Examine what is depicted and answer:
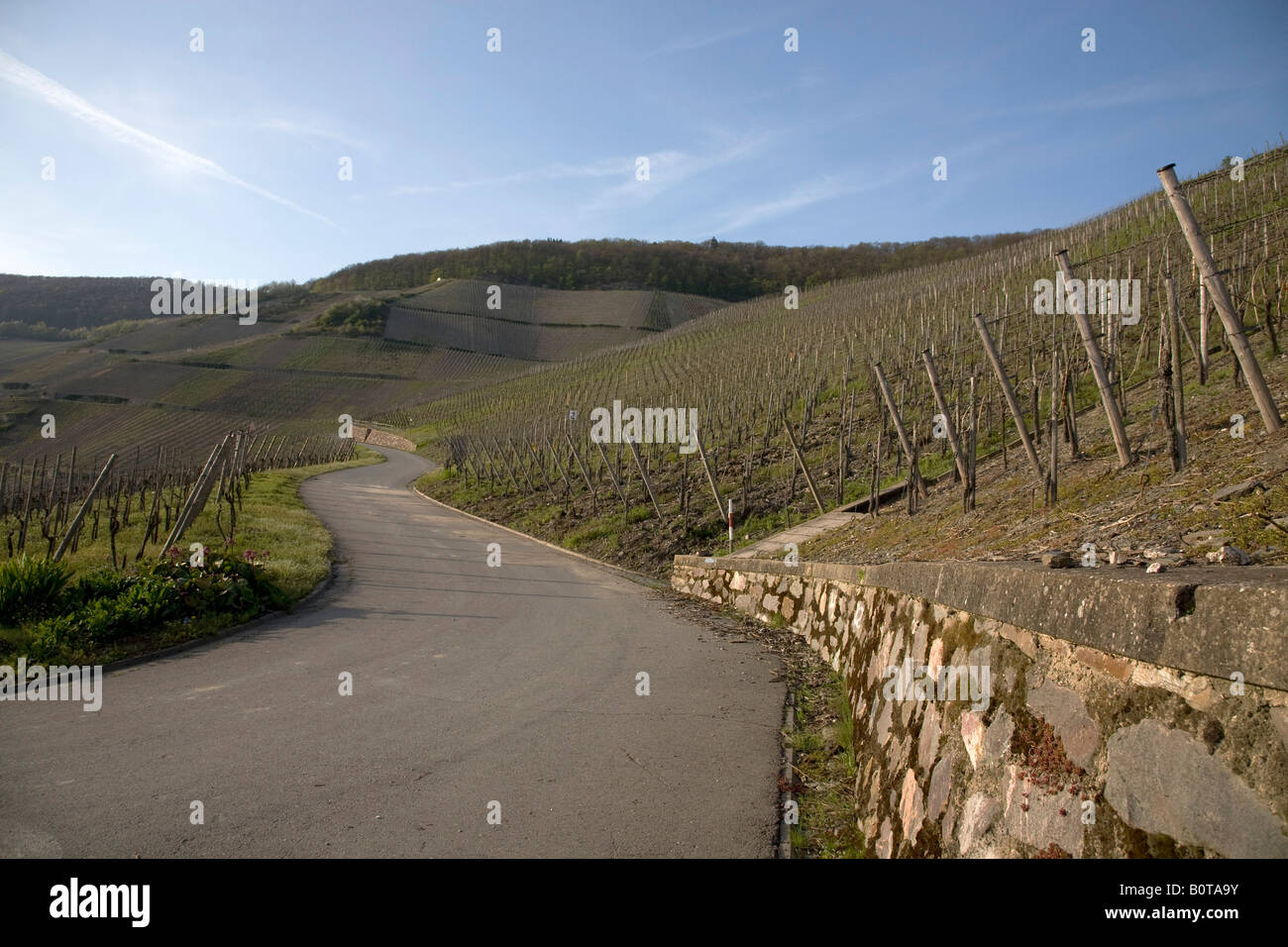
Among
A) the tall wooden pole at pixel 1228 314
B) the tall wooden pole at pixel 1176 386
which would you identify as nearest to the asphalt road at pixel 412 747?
the tall wooden pole at pixel 1176 386

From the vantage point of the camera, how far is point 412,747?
5.34 meters

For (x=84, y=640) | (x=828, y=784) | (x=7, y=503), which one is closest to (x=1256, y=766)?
(x=828, y=784)

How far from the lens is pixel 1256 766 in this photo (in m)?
1.74

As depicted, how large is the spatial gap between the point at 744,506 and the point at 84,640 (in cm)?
1148

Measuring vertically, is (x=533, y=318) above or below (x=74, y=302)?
below

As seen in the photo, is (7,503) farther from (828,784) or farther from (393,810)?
(828,784)
